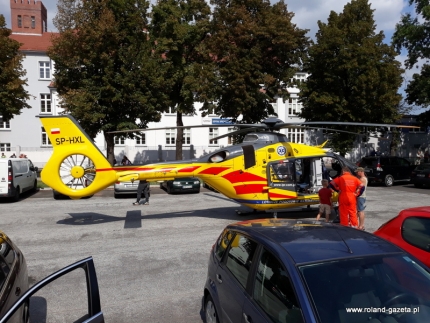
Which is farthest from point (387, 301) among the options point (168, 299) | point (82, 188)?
point (82, 188)

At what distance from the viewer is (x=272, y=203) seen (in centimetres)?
1148

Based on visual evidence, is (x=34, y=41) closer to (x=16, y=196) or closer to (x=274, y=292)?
(x=16, y=196)

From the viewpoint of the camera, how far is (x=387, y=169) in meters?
21.7

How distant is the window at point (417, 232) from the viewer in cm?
490

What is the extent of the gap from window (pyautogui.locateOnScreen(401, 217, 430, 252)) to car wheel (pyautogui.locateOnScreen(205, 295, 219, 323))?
275 cm

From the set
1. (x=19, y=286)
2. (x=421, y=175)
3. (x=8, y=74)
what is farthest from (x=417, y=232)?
(x=8, y=74)

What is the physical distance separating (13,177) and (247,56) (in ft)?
51.2

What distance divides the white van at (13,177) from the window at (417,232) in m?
15.3

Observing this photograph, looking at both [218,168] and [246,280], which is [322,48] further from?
[246,280]

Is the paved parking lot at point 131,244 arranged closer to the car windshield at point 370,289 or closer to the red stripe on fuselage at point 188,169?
the red stripe on fuselage at point 188,169

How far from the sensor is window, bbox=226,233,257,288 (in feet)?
12.4

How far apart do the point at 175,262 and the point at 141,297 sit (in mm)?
1772

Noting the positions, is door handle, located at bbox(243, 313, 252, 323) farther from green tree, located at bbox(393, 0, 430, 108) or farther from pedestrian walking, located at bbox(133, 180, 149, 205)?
green tree, located at bbox(393, 0, 430, 108)

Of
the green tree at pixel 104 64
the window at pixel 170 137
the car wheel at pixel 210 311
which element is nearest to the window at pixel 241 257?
the car wheel at pixel 210 311
